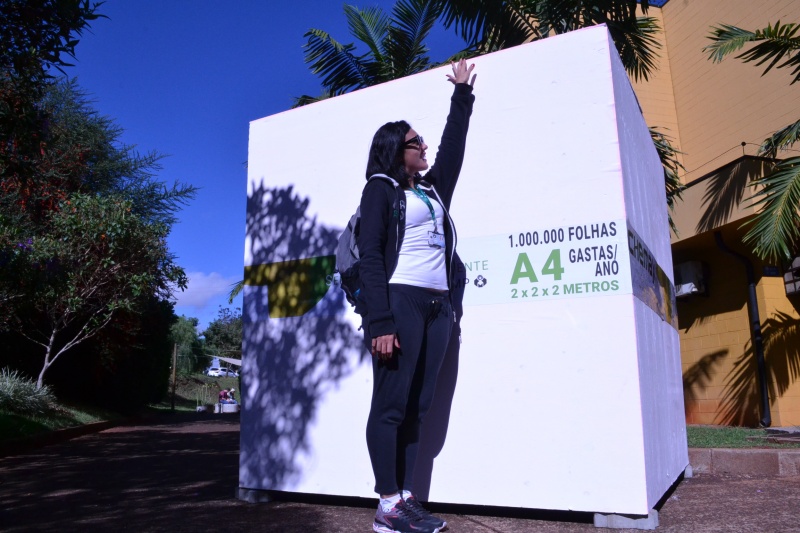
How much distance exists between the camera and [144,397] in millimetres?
19109

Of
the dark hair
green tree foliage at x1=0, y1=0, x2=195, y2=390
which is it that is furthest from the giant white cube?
green tree foliage at x1=0, y1=0, x2=195, y2=390

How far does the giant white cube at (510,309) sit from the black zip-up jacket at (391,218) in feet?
0.33

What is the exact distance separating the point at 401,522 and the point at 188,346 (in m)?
45.7

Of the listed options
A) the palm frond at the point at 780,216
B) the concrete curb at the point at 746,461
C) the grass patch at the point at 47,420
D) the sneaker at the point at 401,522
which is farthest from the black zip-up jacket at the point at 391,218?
the grass patch at the point at 47,420

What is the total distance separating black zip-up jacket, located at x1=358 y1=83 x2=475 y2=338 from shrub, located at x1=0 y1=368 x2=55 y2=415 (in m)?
9.22

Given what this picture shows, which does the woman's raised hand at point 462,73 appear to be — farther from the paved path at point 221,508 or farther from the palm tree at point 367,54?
the palm tree at point 367,54

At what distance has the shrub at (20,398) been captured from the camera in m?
10.6

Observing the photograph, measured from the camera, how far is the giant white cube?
3225 mm

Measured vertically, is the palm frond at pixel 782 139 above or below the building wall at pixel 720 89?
below

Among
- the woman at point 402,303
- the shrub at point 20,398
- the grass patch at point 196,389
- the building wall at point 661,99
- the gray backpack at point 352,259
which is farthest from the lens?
the grass patch at point 196,389

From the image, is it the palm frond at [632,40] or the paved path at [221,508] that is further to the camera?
the palm frond at [632,40]

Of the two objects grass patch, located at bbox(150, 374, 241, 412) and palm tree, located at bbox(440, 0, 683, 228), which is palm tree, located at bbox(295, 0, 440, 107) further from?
grass patch, located at bbox(150, 374, 241, 412)

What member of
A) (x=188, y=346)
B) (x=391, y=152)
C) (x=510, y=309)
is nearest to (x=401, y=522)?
(x=510, y=309)

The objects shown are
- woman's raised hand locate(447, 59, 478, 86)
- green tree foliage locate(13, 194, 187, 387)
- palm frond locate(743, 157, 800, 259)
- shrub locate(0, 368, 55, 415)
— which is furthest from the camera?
green tree foliage locate(13, 194, 187, 387)
